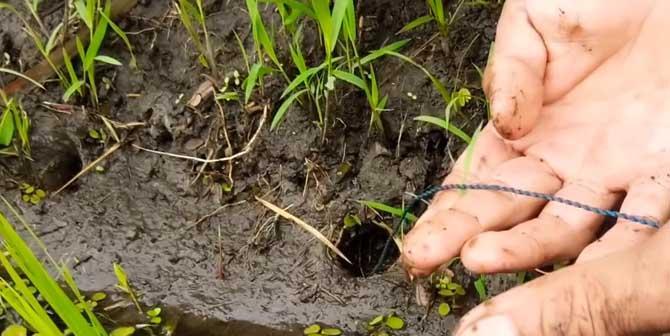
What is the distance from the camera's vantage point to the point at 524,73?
166cm

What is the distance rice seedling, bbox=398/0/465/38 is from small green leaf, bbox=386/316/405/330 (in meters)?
0.69

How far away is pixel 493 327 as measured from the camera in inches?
50.4

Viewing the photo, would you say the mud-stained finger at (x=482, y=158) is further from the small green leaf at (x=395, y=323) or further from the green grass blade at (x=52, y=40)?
the green grass blade at (x=52, y=40)

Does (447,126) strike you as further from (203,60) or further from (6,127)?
(6,127)

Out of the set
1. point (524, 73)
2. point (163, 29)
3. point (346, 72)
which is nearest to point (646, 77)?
point (524, 73)

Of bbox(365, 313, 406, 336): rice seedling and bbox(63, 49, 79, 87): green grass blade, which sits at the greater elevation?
bbox(63, 49, 79, 87): green grass blade

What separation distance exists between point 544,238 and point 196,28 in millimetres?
1265

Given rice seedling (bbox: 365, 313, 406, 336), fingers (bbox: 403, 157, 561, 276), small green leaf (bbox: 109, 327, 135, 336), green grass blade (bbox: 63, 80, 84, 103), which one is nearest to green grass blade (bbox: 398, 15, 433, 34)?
fingers (bbox: 403, 157, 561, 276)

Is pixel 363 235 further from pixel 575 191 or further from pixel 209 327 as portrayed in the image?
pixel 575 191

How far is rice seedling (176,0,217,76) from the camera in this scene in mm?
2277

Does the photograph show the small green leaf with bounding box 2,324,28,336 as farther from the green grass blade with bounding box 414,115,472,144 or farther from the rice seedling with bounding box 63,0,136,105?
the green grass blade with bounding box 414,115,472,144

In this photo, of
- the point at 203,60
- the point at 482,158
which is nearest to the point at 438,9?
the point at 482,158

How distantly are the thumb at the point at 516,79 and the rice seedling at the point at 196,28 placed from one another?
32.9 inches

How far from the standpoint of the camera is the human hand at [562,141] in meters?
1.55
